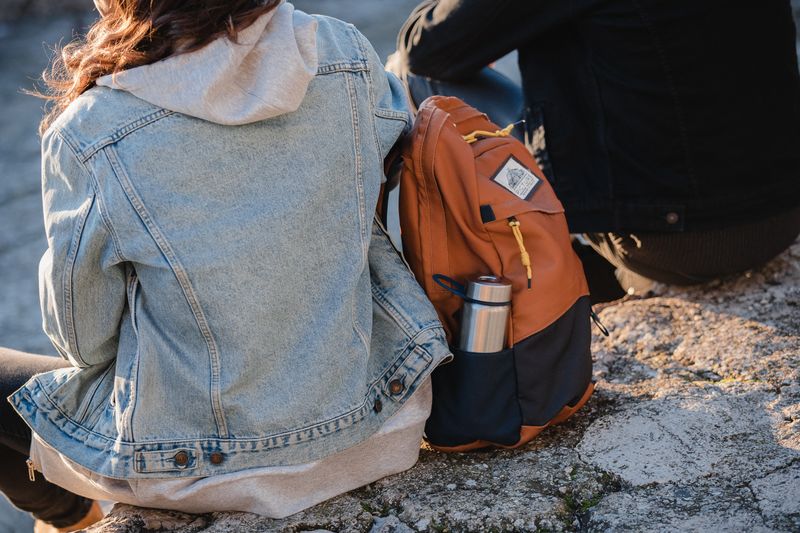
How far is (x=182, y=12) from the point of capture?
1.47m

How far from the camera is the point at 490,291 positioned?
166 cm

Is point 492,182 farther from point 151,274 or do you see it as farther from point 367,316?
point 151,274

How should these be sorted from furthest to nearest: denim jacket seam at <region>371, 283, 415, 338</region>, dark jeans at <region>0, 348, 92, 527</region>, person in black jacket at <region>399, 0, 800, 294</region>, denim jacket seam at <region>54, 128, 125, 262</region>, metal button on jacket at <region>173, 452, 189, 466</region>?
person in black jacket at <region>399, 0, 800, 294</region>, dark jeans at <region>0, 348, 92, 527</region>, denim jacket seam at <region>371, 283, 415, 338</region>, metal button on jacket at <region>173, 452, 189, 466</region>, denim jacket seam at <region>54, 128, 125, 262</region>

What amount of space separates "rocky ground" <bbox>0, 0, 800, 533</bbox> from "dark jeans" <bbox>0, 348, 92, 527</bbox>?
37cm

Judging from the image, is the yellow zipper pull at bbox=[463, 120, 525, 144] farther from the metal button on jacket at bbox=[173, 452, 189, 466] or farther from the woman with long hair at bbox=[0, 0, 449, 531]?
the metal button on jacket at bbox=[173, 452, 189, 466]

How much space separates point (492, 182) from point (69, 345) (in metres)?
0.86

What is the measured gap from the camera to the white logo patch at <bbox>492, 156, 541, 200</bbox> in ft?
5.66

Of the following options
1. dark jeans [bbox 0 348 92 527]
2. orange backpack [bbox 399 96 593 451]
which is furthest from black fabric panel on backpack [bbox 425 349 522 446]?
dark jeans [bbox 0 348 92 527]

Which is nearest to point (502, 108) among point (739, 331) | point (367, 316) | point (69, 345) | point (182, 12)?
point (739, 331)

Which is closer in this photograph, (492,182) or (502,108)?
(492,182)

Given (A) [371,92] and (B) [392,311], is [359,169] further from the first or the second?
(B) [392,311]

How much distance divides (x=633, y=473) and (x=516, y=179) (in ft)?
2.05

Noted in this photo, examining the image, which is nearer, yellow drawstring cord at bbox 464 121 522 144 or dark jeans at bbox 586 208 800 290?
yellow drawstring cord at bbox 464 121 522 144

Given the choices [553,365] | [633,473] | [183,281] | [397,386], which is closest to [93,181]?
[183,281]
